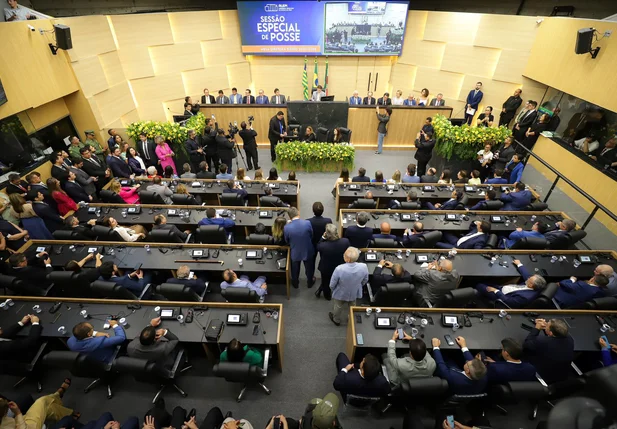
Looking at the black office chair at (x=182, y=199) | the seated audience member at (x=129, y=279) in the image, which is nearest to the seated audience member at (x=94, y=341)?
the seated audience member at (x=129, y=279)

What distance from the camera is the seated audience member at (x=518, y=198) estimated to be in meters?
7.06

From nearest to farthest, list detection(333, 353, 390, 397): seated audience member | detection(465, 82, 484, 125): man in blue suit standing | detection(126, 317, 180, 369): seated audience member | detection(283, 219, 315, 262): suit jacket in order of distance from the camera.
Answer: detection(333, 353, 390, 397): seated audience member
detection(126, 317, 180, 369): seated audience member
detection(283, 219, 315, 262): suit jacket
detection(465, 82, 484, 125): man in blue suit standing

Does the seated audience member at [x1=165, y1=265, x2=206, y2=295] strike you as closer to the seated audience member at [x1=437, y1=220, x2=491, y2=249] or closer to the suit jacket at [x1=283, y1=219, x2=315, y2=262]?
the suit jacket at [x1=283, y1=219, x2=315, y2=262]

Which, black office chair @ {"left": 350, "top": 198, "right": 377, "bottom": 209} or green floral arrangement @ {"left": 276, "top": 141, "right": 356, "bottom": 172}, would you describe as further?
green floral arrangement @ {"left": 276, "top": 141, "right": 356, "bottom": 172}

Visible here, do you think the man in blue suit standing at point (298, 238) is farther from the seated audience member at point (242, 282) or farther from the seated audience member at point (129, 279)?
the seated audience member at point (129, 279)

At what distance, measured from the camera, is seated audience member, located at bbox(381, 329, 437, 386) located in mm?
3582

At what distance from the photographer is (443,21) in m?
12.0

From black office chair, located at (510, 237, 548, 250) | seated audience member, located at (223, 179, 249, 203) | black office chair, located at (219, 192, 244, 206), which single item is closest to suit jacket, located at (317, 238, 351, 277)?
black office chair, located at (219, 192, 244, 206)

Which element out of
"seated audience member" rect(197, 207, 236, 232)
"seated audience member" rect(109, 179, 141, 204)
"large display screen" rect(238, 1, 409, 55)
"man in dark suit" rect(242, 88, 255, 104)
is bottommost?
"seated audience member" rect(109, 179, 141, 204)

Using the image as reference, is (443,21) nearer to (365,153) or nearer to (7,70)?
(365,153)

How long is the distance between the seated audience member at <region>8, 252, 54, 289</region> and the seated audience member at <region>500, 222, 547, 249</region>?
27.7 ft

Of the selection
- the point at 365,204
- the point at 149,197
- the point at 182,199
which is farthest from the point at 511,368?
the point at 149,197

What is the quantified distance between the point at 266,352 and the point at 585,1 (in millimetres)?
15462

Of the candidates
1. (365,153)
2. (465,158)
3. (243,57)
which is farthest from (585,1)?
(243,57)
